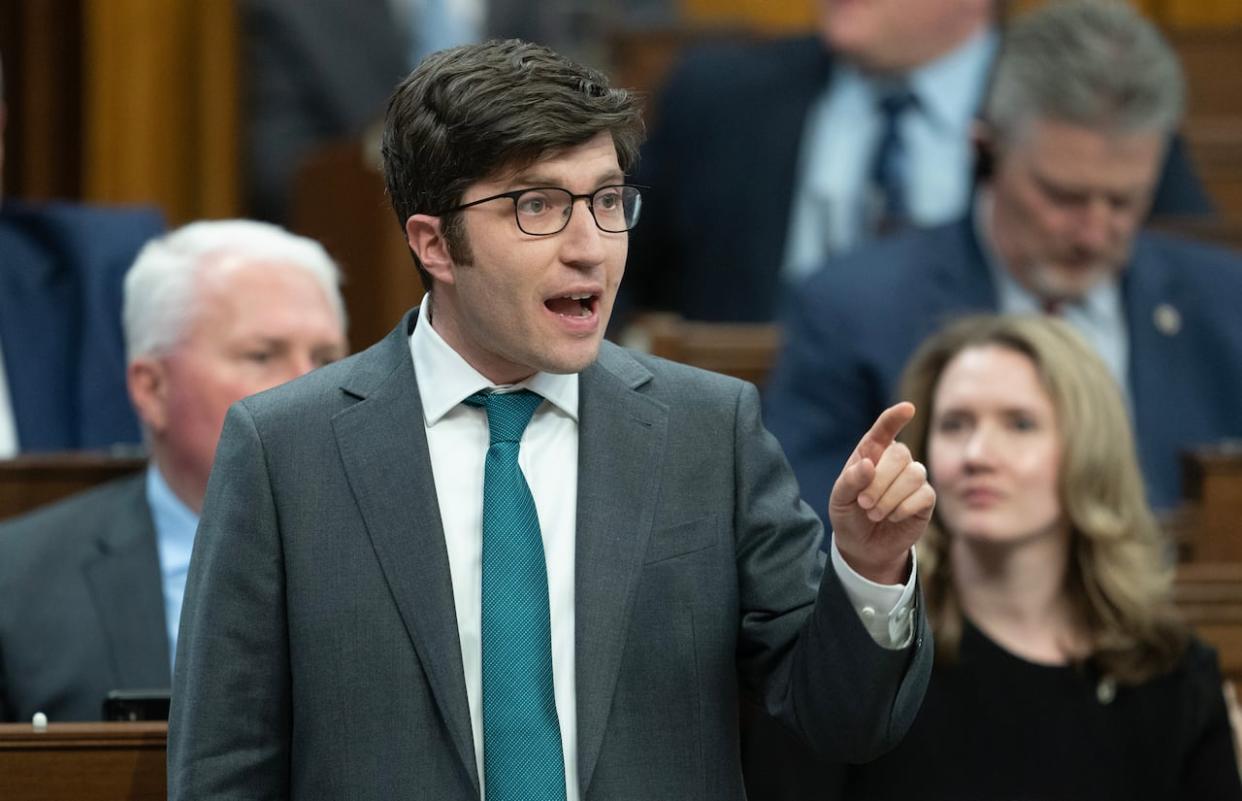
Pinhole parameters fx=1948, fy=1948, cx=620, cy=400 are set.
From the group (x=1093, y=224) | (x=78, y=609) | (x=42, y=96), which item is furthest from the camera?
(x=42, y=96)

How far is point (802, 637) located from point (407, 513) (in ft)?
1.11

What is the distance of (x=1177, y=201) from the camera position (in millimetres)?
4059

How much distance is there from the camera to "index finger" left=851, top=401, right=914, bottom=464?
149 centimetres

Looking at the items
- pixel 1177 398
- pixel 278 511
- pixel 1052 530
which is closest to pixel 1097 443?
pixel 1052 530

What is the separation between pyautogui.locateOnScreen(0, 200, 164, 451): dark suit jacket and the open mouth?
1859 millimetres

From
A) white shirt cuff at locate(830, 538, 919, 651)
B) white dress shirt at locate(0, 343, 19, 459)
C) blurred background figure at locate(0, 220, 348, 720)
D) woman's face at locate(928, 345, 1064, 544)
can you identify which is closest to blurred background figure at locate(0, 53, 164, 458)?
white dress shirt at locate(0, 343, 19, 459)

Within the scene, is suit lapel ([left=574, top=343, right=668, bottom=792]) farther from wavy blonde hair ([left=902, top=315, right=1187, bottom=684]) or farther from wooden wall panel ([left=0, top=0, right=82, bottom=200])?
wooden wall panel ([left=0, top=0, right=82, bottom=200])

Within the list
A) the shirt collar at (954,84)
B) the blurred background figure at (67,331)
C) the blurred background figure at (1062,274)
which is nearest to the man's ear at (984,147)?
the blurred background figure at (1062,274)

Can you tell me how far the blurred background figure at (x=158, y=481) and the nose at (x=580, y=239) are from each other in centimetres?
100

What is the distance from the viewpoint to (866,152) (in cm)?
395

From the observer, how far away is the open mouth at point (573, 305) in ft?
5.19

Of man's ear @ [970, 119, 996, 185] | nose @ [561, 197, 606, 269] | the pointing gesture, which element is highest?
man's ear @ [970, 119, 996, 185]

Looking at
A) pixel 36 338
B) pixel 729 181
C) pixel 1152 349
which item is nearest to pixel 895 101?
pixel 729 181

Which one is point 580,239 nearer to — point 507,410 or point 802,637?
point 507,410
